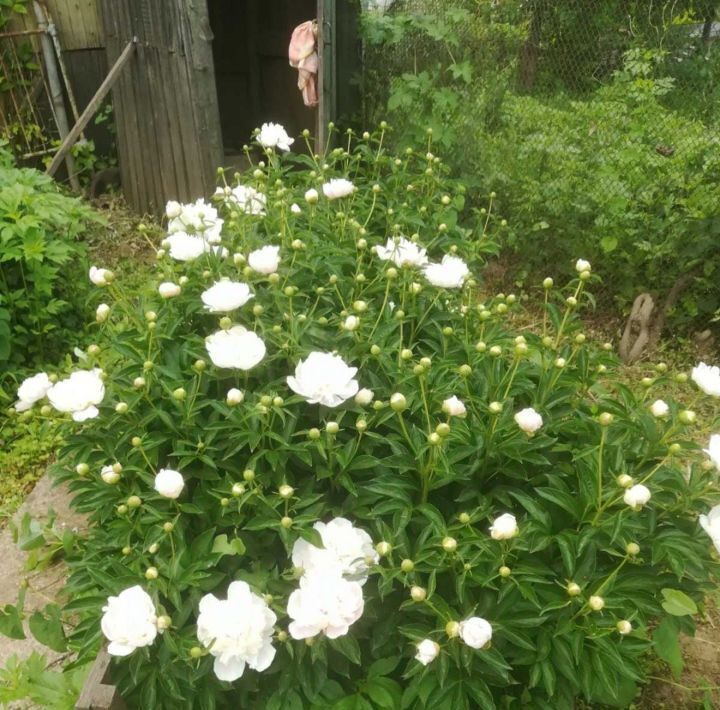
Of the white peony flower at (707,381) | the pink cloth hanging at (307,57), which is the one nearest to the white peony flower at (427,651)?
the white peony flower at (707,381)

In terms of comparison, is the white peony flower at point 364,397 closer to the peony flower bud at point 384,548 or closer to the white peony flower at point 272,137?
the peony flower bud at point 384,548

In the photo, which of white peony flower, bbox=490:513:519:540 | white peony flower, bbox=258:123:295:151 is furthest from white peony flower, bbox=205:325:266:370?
white peony flower, bbox=258:123:295:151

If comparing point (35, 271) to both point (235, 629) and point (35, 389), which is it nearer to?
point (35, 389)

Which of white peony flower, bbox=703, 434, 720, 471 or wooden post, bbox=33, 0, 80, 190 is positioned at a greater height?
white peony flower, bbox=703, 434, 720, 471

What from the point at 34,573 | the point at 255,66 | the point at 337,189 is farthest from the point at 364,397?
the point at 255,66

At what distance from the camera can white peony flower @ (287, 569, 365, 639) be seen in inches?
42.8

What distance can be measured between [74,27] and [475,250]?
3838 mm

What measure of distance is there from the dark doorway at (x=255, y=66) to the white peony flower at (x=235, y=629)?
4.67m

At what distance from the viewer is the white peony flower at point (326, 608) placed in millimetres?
1088

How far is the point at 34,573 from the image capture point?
2.30 metres

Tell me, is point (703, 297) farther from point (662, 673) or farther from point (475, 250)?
point (662, 673)

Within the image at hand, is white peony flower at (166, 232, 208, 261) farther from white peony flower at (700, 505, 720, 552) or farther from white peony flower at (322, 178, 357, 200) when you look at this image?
→ white peony flower at (700, 505, 720, 552)

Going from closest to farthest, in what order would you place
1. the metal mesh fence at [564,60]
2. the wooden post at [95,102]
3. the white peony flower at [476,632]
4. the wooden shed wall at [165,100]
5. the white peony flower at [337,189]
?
the white peony flower at [476,632]
the white peony flower at [337,189]
the metal mesh fence at [564,60]
the wooden shed wall at [165,100]
the wooden post at [95,102]

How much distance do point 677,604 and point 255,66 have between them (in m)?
5.80
